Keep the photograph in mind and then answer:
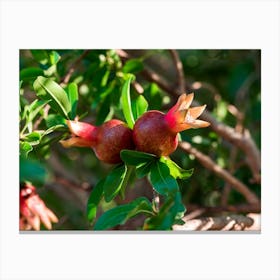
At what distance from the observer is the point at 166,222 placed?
167 centimetres

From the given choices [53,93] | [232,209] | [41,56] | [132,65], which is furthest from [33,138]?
[232,209]

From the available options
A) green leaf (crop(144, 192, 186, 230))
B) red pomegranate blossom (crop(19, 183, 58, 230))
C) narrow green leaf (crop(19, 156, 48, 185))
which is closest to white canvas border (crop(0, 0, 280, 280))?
red pomegranate blossom (crop(19, 183, 58, 230))

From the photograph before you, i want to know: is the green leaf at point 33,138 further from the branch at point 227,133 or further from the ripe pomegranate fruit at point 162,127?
the branch at point 227,133

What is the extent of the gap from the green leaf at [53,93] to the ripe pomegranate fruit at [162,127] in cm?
27

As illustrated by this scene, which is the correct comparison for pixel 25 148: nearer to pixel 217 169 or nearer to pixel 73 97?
pixel 73 97

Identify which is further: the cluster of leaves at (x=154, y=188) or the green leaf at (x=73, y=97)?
the green leaf at (x=73, y=97)

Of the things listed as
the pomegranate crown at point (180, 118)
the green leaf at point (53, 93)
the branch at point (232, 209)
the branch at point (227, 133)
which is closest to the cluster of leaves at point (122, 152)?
the green leaf at point (53, 93)

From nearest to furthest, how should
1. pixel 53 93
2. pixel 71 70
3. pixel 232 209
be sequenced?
pixel 53 93
pixel 71 70
pixel 232 209

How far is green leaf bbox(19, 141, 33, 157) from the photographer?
179 centimetres

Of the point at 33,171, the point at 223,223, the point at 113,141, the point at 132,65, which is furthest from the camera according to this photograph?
the point at 132,65

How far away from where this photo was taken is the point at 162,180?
172 cm

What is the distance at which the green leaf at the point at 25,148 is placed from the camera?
179cm
